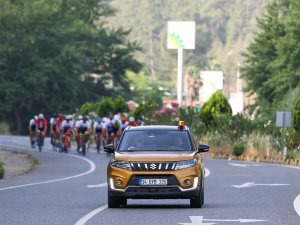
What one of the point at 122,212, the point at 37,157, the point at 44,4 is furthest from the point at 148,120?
the point at 122,212

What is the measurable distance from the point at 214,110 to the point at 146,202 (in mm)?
40561

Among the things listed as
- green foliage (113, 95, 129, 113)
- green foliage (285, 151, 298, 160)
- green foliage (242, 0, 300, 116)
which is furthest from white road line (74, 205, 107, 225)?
green foliage (113, 95, 129, 113)

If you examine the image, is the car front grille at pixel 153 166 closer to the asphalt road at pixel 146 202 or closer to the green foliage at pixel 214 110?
the asphalt road at pixel 146 202

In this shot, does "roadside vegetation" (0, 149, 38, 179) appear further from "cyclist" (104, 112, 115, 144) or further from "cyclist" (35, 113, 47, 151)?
"cyclist" (104, 112, 115, 144)

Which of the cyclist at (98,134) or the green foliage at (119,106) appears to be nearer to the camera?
the cyclist at (98,134)

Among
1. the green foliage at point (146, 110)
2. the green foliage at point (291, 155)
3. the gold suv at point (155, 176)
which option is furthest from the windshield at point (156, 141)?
the green foliage at point (146, 110)

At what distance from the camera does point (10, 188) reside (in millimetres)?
29422

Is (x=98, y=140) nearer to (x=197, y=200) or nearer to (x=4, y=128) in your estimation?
(x=197, y=200)

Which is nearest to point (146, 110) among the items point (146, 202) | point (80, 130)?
point (80, 130)

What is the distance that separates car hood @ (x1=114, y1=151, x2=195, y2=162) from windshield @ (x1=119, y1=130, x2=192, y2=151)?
0.39 metres

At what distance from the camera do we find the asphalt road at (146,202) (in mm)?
19391

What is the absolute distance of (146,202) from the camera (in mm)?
24609

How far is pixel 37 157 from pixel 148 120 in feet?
60.3

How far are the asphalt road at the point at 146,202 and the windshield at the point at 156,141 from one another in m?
1.03
